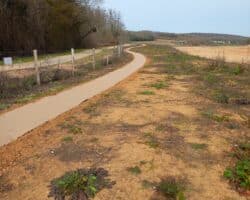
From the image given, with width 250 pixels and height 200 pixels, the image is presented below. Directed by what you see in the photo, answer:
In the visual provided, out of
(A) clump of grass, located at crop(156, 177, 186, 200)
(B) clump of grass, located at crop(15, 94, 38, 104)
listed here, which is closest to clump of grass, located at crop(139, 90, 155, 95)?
(B) clump of grass, located at crop(15, 94, 38, 104)

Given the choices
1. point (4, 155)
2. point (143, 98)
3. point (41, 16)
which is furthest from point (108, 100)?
point (41, 16)

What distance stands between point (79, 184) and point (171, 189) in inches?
51.2

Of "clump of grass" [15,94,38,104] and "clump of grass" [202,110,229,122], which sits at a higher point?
"clump of grass" [202,110,229,122]

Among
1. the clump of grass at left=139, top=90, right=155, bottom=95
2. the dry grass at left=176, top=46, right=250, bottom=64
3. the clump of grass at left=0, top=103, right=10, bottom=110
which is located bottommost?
the dry grass at left=176, top=46, right=250, bottom=64

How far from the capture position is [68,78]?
17.4 metres

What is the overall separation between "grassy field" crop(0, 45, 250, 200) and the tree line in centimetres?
2602

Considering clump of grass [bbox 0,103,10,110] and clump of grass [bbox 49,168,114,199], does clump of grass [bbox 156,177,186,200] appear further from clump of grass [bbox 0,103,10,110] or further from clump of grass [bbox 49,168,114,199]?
clump of grass [bbox 0,103,10,110]

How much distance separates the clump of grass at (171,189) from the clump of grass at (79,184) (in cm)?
75

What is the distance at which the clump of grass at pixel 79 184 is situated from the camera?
508cm

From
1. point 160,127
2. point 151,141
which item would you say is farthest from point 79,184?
point 160,127

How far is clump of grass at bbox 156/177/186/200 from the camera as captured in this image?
5.03m

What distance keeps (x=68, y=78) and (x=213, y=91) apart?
701cm

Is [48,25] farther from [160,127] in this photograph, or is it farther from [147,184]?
[147,184]

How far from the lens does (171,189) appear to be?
5.16 meters
